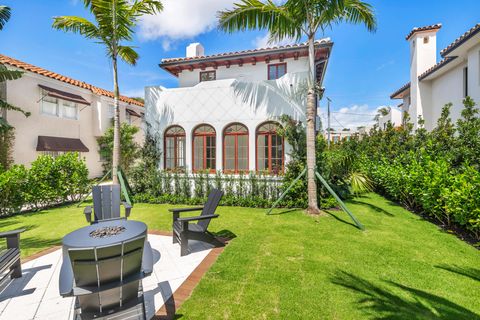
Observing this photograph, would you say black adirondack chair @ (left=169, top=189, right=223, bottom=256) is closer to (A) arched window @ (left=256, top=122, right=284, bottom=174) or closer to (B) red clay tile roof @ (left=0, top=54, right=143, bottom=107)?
(A) arched window @ (left=256, top=122, right=284, bottom=174)

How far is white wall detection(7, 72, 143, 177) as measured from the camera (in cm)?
1717

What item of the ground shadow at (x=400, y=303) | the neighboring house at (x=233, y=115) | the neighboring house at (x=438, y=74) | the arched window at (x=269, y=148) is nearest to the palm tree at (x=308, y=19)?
the neighboring house at (x=233, y=115)

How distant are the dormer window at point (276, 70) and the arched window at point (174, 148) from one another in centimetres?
759

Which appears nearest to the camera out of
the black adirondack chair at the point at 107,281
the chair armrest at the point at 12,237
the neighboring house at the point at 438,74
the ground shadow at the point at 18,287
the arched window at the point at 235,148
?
the black adirondack chair at the point at 107,281

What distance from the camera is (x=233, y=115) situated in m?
12.6

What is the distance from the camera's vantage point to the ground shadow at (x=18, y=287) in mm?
4155

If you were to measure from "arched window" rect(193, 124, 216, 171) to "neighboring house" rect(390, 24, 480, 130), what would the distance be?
1387 centimetres

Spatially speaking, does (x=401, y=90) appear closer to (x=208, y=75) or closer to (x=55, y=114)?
(x=208, y=75)

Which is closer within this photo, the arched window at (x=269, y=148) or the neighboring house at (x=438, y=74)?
the arched window at (x=269, y=148)

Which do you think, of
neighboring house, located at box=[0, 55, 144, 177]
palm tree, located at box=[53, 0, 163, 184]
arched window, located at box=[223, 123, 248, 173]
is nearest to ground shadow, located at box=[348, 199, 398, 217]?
arched window, located at box=[223, 123, 248, 173]

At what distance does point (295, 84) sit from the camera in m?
11.6

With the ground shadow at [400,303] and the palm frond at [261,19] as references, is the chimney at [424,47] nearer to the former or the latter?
the palm frond at [261,19]

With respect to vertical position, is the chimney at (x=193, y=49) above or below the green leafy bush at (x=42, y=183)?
above

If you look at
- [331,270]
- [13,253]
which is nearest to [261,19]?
[331,270]
